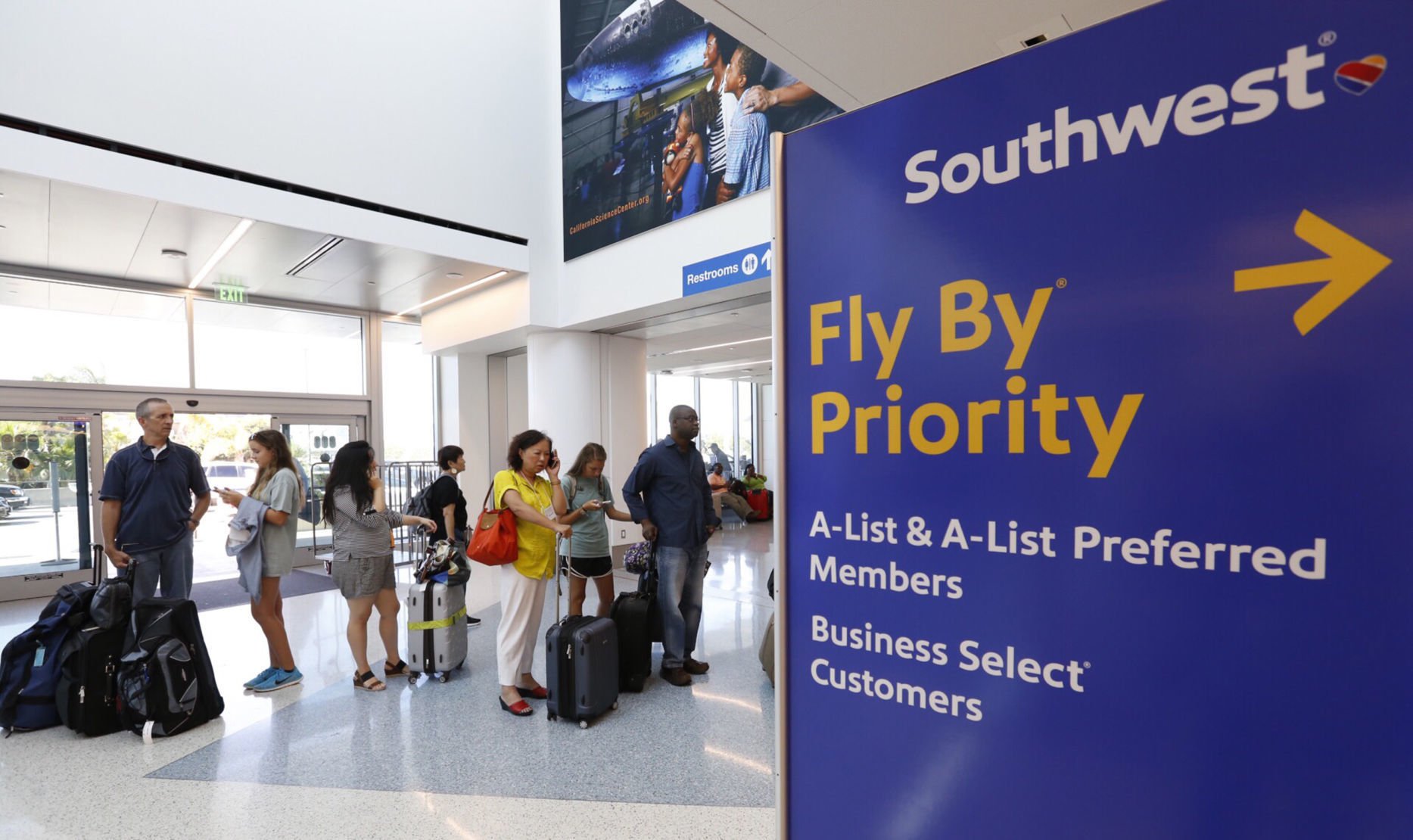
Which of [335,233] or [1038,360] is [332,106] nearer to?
[335,233]

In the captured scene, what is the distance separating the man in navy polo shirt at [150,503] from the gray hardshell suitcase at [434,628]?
5.04 ft

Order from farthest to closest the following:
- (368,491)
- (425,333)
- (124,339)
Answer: (425,333), (124,339), (368,491)

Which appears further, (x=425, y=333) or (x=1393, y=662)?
(x=425, y=333)

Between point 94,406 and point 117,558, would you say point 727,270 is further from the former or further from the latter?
point 94,406

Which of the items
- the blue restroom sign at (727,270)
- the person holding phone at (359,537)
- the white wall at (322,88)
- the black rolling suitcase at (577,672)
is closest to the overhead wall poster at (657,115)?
the blue restroom sign at (727,270)

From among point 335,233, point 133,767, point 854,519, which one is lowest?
point 133,767

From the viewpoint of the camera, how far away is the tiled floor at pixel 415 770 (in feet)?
9.02

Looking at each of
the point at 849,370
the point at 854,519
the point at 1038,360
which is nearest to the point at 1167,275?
the point at 1038,360

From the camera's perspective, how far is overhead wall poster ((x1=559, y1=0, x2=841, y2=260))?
5965 millimetres

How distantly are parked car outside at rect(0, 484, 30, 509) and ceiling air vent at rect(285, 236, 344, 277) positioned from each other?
130 inches

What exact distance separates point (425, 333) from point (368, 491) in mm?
6209

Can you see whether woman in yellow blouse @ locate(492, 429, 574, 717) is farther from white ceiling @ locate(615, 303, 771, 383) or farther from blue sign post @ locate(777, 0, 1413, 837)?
white ceiling @ locate(615, 303, 771, 383)

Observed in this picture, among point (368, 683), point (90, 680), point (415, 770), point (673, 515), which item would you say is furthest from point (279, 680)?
point (673, 515)

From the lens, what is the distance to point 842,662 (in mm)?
1215
